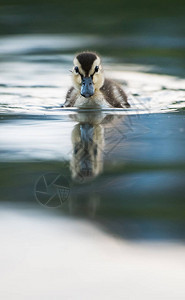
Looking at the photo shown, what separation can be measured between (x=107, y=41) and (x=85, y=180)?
184 inches

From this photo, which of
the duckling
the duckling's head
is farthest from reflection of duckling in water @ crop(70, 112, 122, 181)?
the duckling's head

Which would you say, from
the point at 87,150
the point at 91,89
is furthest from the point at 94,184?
the point at 91,89

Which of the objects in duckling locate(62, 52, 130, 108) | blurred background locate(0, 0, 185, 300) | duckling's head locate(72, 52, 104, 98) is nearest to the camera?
blurred background locate(0, 0, 185, 300)

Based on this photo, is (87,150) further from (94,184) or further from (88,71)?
(88,71)

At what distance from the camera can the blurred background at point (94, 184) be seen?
2.26 meters

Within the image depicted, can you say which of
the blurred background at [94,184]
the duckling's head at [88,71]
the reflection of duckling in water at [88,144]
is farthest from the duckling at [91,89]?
the reflection of duckling in water at [88,144]

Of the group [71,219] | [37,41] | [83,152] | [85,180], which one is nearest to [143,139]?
→ [83,152]

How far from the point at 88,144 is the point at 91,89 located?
5.56 feet

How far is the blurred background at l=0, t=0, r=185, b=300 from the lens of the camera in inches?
89.1

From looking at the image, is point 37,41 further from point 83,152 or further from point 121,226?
point 121,226

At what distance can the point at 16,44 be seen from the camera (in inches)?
302

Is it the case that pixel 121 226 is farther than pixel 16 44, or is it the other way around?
pixel 16 44

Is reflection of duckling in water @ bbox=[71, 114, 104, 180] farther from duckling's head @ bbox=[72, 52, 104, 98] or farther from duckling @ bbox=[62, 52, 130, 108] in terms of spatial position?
duckling's head @ bbox=[72, 52, 104, 98]

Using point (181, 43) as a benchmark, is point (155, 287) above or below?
below
